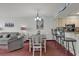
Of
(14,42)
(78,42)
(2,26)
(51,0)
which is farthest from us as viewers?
(2,26)

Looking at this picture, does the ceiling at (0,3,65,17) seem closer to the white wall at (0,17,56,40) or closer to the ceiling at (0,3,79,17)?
the ceiling at (0,3,79,17)

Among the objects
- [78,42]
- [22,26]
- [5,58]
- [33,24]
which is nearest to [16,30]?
[22,26]

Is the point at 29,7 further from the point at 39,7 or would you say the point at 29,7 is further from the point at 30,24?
the point at 30,24

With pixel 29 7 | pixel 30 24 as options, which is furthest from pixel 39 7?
pixel 30 24

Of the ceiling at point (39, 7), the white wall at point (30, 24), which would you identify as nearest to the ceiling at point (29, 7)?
the ceiling at point (39, 7)

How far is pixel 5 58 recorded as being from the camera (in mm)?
1275

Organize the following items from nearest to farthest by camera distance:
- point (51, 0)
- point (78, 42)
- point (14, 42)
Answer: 1. point (51, 0)
2. point (78, 42)
3. point (14, 42)

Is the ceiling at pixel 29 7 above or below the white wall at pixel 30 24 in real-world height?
above

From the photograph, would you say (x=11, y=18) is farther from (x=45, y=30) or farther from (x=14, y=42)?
(x=14, y=42)

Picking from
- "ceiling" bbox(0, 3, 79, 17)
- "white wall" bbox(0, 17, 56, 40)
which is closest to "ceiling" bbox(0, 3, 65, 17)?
"ceiling" bbox(0, 3, 79, 17)

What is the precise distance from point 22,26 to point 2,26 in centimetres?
126

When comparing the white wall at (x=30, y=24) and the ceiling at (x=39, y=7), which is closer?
the ceiling at (x=39, y=7)

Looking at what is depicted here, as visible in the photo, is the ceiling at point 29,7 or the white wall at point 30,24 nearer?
the ceiling at point 29,7

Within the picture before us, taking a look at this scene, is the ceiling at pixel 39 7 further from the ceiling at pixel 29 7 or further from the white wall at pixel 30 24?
the white wall at pixel 30 24
